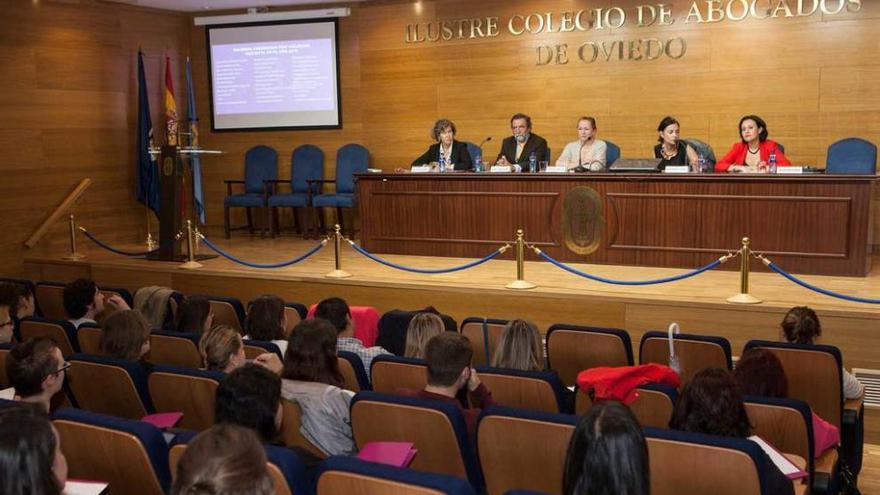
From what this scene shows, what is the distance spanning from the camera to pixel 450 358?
3170 mm

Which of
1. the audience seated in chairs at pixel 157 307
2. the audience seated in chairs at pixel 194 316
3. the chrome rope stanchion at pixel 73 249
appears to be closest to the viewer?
the audience seated in chairs at pixel 194 316

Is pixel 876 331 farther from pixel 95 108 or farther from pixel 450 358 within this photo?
pixel 95 108

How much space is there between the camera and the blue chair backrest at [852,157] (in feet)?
25.0

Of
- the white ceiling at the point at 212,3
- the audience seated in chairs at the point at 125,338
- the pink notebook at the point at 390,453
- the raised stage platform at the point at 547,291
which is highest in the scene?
the white ceiling at the point at 212,3

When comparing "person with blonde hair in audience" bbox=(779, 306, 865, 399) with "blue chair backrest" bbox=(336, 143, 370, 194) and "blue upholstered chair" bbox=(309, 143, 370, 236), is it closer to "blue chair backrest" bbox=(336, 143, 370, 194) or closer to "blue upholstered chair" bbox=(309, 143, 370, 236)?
"blue upholstered chair" bbox=(309, 143, 370, 236)

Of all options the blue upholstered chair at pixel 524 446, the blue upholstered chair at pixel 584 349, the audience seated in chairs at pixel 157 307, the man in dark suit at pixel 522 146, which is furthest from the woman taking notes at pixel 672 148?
the blue upholstered chair at pixel 524 446

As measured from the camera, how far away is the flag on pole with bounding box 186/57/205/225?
10453mm

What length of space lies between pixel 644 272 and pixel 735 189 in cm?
97

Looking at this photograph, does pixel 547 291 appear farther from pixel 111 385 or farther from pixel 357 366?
pixel 111 385

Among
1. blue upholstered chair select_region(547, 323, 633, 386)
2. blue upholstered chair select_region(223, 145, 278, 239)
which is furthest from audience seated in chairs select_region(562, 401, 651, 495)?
blue upholstered chair select_region(223, 145, 278, 239)

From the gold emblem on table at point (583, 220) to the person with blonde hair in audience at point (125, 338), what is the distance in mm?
4311

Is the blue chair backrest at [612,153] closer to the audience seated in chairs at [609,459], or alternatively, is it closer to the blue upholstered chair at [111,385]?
the blue upholstered chair at [111,385]

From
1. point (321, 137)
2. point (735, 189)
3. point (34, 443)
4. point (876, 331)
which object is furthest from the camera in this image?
point (321, 137)

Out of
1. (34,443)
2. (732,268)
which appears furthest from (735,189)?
(34,443)
